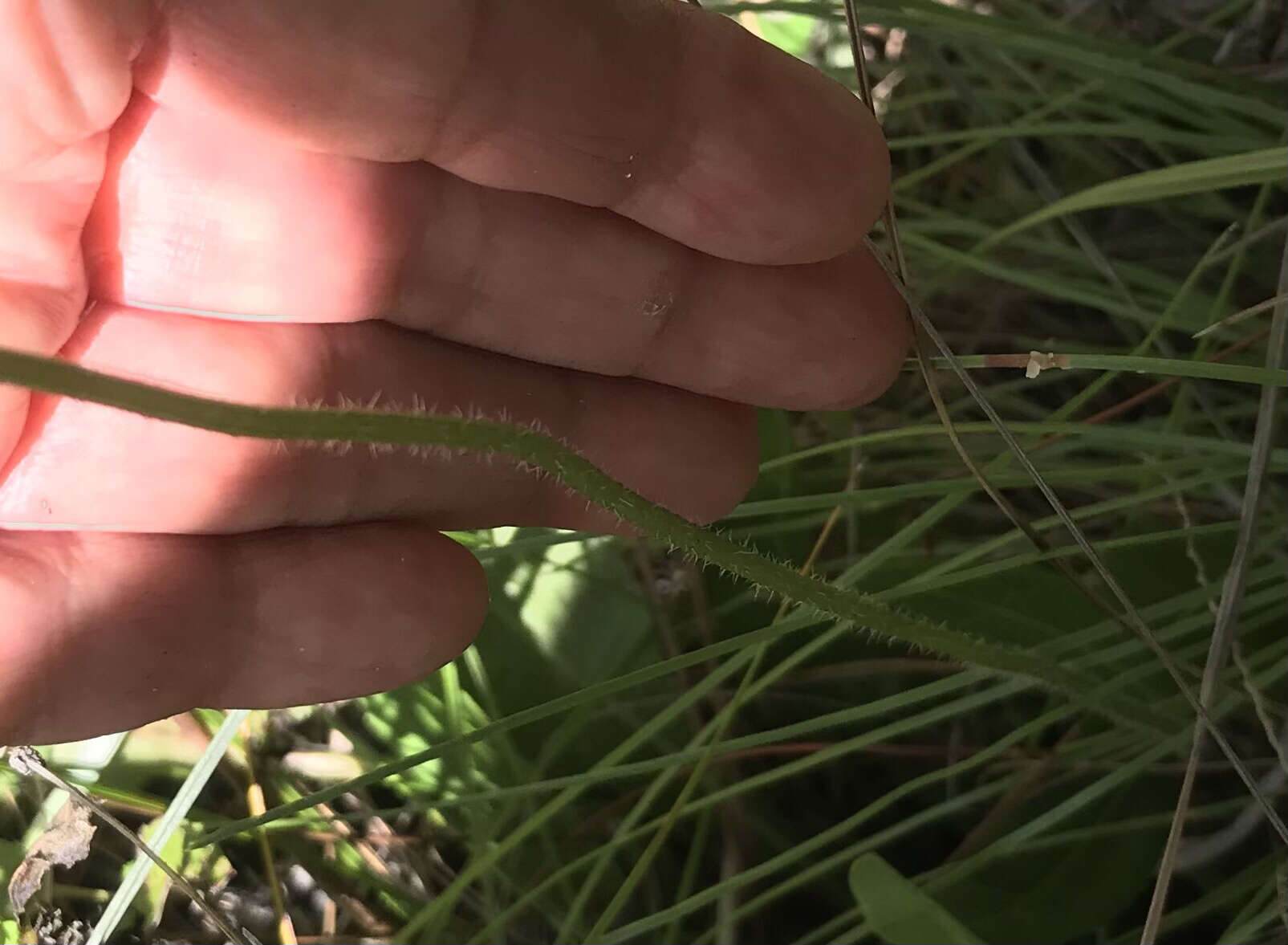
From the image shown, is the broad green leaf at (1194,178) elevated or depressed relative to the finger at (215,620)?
elevated

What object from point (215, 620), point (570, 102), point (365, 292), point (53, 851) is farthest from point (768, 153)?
point (53, 851)

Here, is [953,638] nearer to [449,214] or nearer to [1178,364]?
[1178,364]

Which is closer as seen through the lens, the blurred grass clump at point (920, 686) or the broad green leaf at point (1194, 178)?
the broad green leaf at point (1194, 178)

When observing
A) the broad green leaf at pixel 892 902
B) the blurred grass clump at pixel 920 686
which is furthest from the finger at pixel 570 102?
the broad green leaf at pixel 892 902

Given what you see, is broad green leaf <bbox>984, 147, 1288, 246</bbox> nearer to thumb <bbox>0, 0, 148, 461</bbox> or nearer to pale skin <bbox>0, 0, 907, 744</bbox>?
pale skin <bbox>0, 0, 907, 744</bbox>

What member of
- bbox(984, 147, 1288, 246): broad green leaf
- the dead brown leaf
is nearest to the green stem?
bbox(984, 147, 1288, 246): broad green leaf

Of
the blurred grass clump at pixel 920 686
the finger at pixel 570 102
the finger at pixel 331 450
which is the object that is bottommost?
the blurred grass clump at pixel 920 686

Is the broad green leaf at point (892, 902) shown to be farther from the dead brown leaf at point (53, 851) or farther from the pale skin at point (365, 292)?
the dead brown leaf at point (53, 851)

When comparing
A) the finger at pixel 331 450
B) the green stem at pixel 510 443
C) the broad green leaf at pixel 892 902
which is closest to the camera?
the green stem at pixel 510 443
